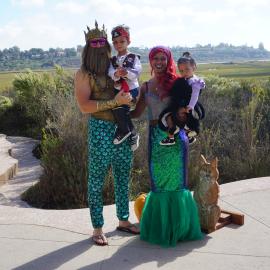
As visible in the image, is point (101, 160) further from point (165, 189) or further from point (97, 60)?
point (97, 60)

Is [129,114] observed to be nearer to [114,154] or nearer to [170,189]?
[114,154]

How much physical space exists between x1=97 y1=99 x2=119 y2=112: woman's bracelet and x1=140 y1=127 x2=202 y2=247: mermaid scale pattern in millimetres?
577

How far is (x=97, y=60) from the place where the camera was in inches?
160

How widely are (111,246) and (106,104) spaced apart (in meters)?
1.37

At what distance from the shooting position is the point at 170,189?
14.6ft

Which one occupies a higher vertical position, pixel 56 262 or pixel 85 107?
pixel 85 107

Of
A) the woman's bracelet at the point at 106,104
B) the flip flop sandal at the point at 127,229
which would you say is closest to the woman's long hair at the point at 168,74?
the woman's bracelet at the point at 106,104

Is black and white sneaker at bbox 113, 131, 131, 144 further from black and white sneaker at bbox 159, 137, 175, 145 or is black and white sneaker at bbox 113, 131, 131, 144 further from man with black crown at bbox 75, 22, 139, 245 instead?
black and white sneaker at bbox 159, 137, 175, 145

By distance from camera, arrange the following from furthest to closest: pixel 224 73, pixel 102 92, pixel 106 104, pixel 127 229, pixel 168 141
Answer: pixel 224 73 → pixel 127 229 → pixel 168 141 → pixel 102 92 → pixel 106 104

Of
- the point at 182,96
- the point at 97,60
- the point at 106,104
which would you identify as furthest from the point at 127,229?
the point at 97,60

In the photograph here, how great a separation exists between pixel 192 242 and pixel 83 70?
1.95 meters

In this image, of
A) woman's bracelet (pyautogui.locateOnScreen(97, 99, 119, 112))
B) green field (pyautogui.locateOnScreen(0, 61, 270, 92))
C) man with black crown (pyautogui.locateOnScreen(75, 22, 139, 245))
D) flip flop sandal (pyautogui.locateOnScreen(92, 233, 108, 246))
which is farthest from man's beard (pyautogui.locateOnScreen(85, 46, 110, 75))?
flip flop sandal (pyautogui.locateOnScreen(92, 233, 108, 246))

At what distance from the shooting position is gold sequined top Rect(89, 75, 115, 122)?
4129 mm

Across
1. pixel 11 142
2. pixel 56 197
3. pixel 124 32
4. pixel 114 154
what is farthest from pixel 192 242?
pixel 11 142
